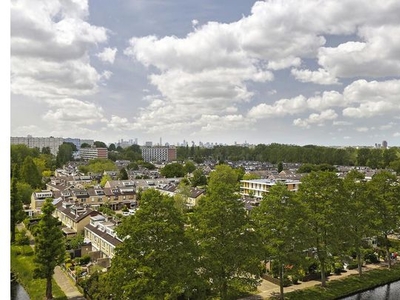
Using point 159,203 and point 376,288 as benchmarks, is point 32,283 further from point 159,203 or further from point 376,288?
point 376,288

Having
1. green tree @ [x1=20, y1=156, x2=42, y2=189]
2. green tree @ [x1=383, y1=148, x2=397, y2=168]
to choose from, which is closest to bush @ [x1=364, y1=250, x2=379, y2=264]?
green tree @ [x1=20, y1=156, x2=42, y2=189]

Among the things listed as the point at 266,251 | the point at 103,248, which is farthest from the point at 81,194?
the point at 266,251

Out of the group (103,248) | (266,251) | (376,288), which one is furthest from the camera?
(103,248)

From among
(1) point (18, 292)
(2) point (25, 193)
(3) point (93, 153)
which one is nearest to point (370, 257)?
(1) point (18, 292)

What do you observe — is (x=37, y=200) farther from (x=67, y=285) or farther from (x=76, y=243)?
(x=67, y=285)

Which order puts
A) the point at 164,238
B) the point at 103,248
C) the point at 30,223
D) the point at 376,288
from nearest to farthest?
the point at 164,238
the point at 376,288
the point at 103,248
the point at 30,223
